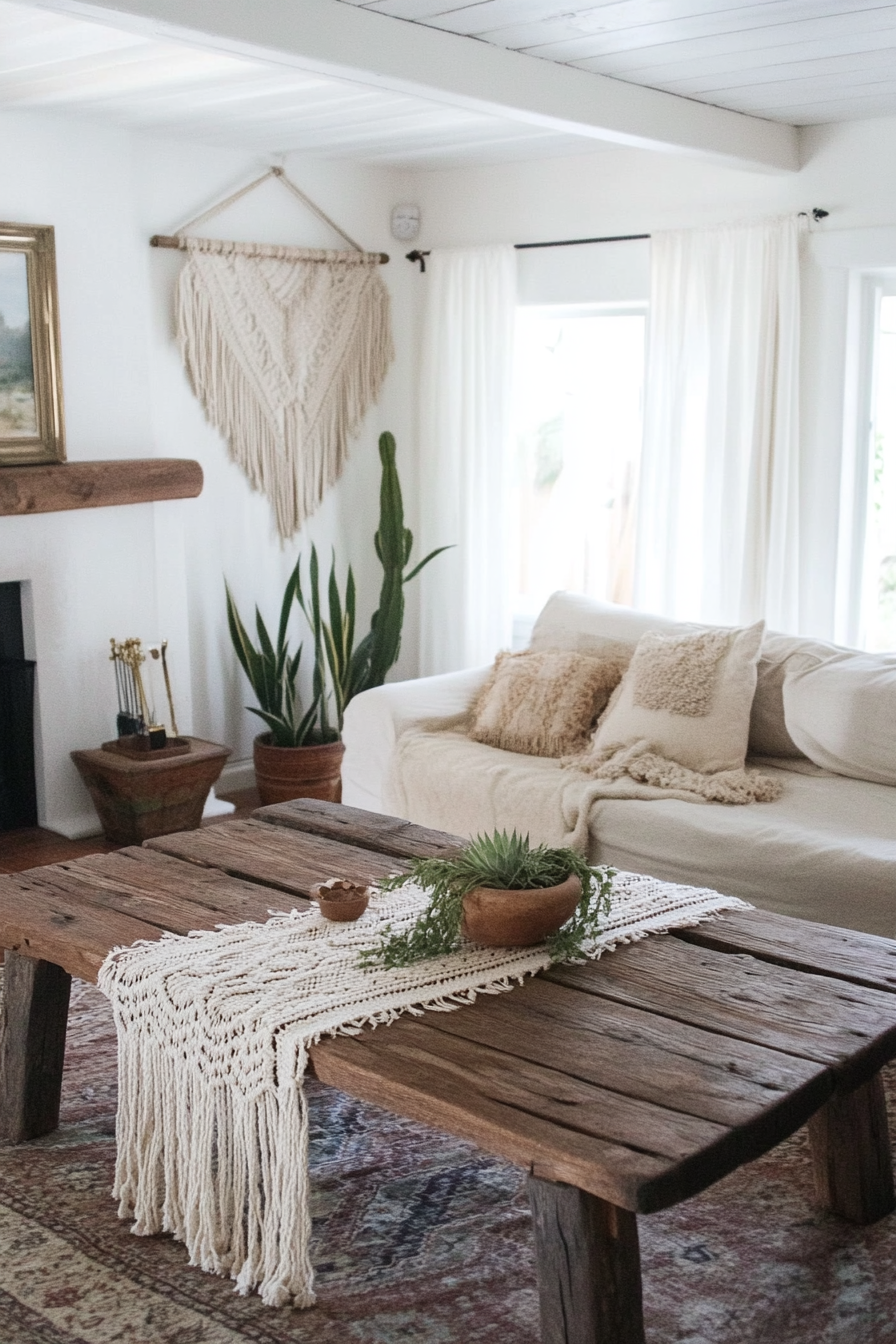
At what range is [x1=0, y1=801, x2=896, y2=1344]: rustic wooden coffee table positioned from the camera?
177 cm

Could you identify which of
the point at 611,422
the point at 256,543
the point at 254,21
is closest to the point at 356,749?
the point at 256,543

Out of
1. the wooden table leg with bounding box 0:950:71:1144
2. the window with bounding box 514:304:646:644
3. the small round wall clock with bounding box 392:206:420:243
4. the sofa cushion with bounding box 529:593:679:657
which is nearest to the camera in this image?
the wooden table leg with bounding box 0:950:71:1144

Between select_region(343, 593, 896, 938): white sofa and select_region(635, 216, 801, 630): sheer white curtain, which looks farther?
select_region(635, 216, 801, 630): sheer white curtain

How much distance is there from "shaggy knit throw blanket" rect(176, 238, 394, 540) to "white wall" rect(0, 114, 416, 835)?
3.2 inches

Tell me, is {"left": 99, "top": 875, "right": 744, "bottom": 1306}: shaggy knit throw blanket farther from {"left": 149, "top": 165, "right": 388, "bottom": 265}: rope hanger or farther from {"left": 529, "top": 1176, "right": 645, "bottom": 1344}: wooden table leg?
{"left": 149, "top": 165, "right": 388, "bottom": 265}: rope hanger

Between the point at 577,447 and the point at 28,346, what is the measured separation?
6.74 ft

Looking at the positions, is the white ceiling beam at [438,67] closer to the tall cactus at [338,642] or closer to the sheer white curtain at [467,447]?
the sheer white curtain at [467,447]

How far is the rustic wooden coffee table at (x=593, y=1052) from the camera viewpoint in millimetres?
1771

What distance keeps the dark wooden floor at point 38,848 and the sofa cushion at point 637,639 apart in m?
1.31

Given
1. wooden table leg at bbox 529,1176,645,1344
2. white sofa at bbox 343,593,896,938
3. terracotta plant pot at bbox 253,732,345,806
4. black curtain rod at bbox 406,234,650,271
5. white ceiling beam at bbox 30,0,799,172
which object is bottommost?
terracotta plant pot at bbox 253,732,345,806

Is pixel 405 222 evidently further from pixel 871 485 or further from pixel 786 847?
pixel 786 847

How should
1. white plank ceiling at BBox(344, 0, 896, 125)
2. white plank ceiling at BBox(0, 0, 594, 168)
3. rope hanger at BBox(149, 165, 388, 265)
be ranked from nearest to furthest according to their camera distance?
white plank ceiling at BBox(344, 0, 896, 125) → white plank ceiling at BBox(0, 0, 594, 168) → rope hanger at BBox(149, 165, 388, 265)

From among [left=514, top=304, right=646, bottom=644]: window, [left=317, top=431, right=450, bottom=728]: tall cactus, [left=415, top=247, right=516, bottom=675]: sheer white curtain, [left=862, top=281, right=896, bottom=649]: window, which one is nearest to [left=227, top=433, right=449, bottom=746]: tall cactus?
[left=317, top=431, right=450, bottom=728]: tall cactus

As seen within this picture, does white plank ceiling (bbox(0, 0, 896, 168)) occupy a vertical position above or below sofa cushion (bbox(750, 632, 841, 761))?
above
